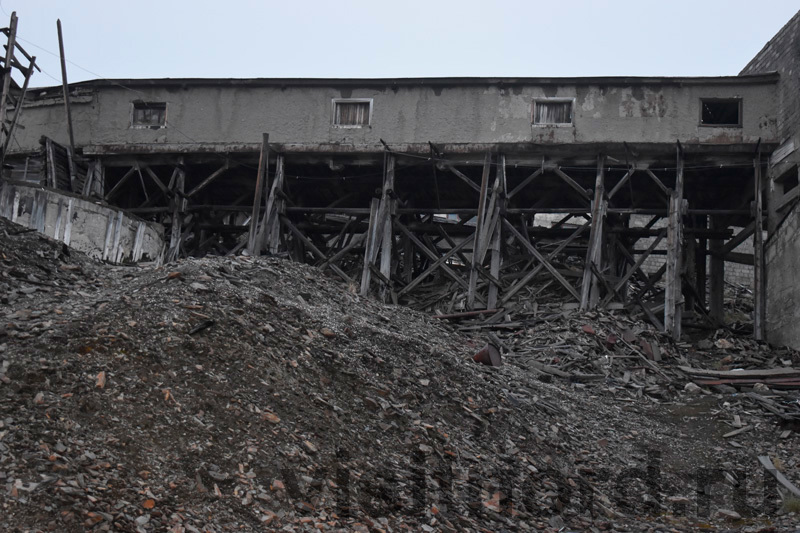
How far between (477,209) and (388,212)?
2.06m

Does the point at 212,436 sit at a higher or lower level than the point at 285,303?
lower

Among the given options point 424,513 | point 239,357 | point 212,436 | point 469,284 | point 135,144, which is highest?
point 135,144

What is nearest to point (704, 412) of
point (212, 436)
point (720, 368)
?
point (720, 368)

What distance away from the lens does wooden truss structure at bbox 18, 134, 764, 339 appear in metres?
17.2

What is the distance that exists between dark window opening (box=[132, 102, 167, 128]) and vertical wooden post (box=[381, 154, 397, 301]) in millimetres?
5432

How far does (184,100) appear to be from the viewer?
20.0 meters

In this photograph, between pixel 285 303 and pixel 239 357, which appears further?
pixel 285 303

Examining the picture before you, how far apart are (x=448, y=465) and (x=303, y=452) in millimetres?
1541

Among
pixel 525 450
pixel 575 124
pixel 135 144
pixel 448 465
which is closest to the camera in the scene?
pixel 448 465

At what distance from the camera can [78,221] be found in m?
16.6

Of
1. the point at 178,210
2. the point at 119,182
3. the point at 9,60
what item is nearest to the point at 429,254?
the point at 178,210

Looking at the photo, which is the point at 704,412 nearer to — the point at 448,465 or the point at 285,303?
the point at 448,465

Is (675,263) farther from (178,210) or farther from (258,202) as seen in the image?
(178,210)

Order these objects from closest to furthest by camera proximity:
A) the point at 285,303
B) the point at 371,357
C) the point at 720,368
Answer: the point at 371,357, the point at 285,303, the point at 720,368
